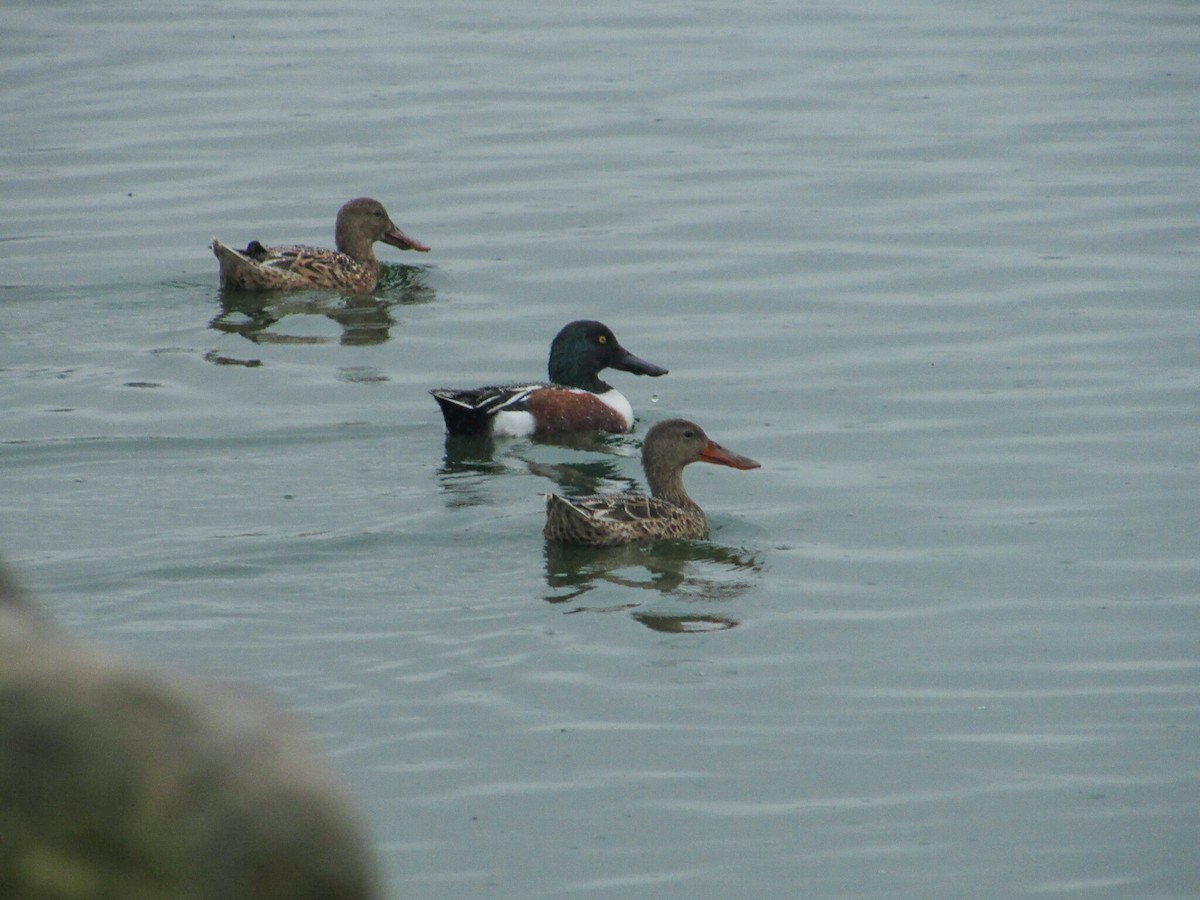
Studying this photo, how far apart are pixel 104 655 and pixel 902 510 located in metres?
8.53

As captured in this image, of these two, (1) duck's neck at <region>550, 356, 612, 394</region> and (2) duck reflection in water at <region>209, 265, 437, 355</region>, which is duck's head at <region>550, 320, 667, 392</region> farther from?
(2) duck reflection in water at <region>209, 265, 437, 355</region>

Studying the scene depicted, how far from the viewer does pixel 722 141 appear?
19484mm

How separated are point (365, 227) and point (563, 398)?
4.46 m

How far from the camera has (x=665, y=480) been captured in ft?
33.6

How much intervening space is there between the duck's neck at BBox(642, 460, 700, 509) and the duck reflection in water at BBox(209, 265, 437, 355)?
4.01 meters

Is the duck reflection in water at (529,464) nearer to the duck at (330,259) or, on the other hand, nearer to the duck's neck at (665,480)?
the duck's neck at (665,480)

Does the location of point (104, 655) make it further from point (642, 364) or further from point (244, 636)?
point (642, 364)

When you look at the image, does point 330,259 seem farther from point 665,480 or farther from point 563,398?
point 665,480

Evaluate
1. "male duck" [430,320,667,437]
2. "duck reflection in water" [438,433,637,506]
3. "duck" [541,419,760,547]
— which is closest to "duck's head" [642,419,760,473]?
"duck" [541,419,760,547]

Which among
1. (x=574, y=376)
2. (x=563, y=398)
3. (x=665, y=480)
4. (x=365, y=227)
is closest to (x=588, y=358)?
(x=574, y=376)

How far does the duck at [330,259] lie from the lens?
48.2 ft

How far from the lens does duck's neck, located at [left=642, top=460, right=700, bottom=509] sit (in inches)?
401

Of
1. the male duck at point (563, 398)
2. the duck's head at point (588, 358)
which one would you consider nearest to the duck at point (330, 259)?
the male duck at point (563, 398)

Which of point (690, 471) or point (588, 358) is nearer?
point (690, 471)
